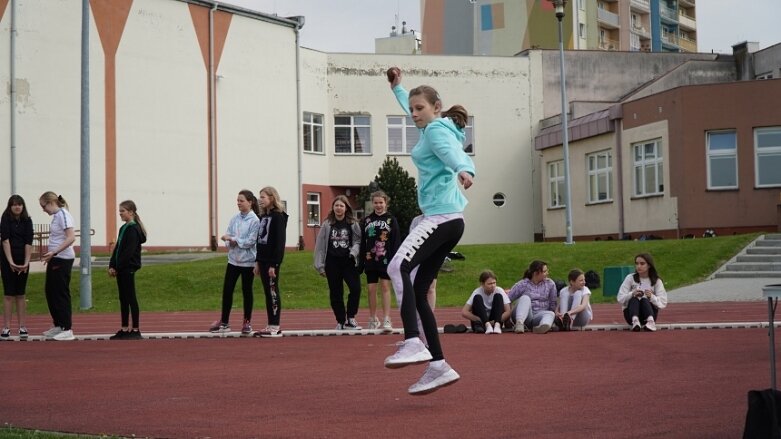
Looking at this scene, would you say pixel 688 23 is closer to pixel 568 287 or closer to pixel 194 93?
pixel 194 93

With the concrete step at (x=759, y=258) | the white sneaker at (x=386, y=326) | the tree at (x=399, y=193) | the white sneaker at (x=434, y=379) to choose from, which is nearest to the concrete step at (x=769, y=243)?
the concrete step at (x=759, y=258)

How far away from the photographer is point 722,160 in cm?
4038

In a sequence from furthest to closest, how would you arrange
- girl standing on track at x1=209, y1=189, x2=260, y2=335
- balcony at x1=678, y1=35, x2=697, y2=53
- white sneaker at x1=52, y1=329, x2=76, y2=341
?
balcony at x1=678, y1=35, x2=697, y2=53 < girl standing on track at x1=209, y1=189, x2=260, y2=335 < white sneaker at x1=52, y1=329, x2=76, y2=341

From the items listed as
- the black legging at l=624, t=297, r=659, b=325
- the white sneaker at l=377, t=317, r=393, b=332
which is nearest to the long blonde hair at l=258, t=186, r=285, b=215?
the white sneaker at l=377, t=317, r=393, b=332

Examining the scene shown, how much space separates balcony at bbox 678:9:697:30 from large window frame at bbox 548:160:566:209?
60.1 meters

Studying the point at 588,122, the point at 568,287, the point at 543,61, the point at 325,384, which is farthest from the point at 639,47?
the point at 325,384

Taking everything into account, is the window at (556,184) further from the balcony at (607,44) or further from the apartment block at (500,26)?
the balcony at (607,44)

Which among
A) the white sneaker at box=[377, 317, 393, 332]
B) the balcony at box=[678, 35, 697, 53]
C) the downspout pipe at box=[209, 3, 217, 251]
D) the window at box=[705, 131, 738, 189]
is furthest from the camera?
the balcony at box=[678, 35, 697, 53]

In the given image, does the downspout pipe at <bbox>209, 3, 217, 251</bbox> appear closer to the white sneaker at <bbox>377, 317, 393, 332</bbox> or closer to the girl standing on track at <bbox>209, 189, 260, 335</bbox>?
the girl standing on track at <bbox>209, 189, 260, 335</bbox>

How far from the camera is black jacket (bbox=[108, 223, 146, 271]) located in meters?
16.3

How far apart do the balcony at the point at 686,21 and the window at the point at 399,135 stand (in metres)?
61.0

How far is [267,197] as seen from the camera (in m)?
16.4

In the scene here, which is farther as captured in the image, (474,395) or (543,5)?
(543,5)

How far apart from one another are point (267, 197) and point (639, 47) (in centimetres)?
8638
